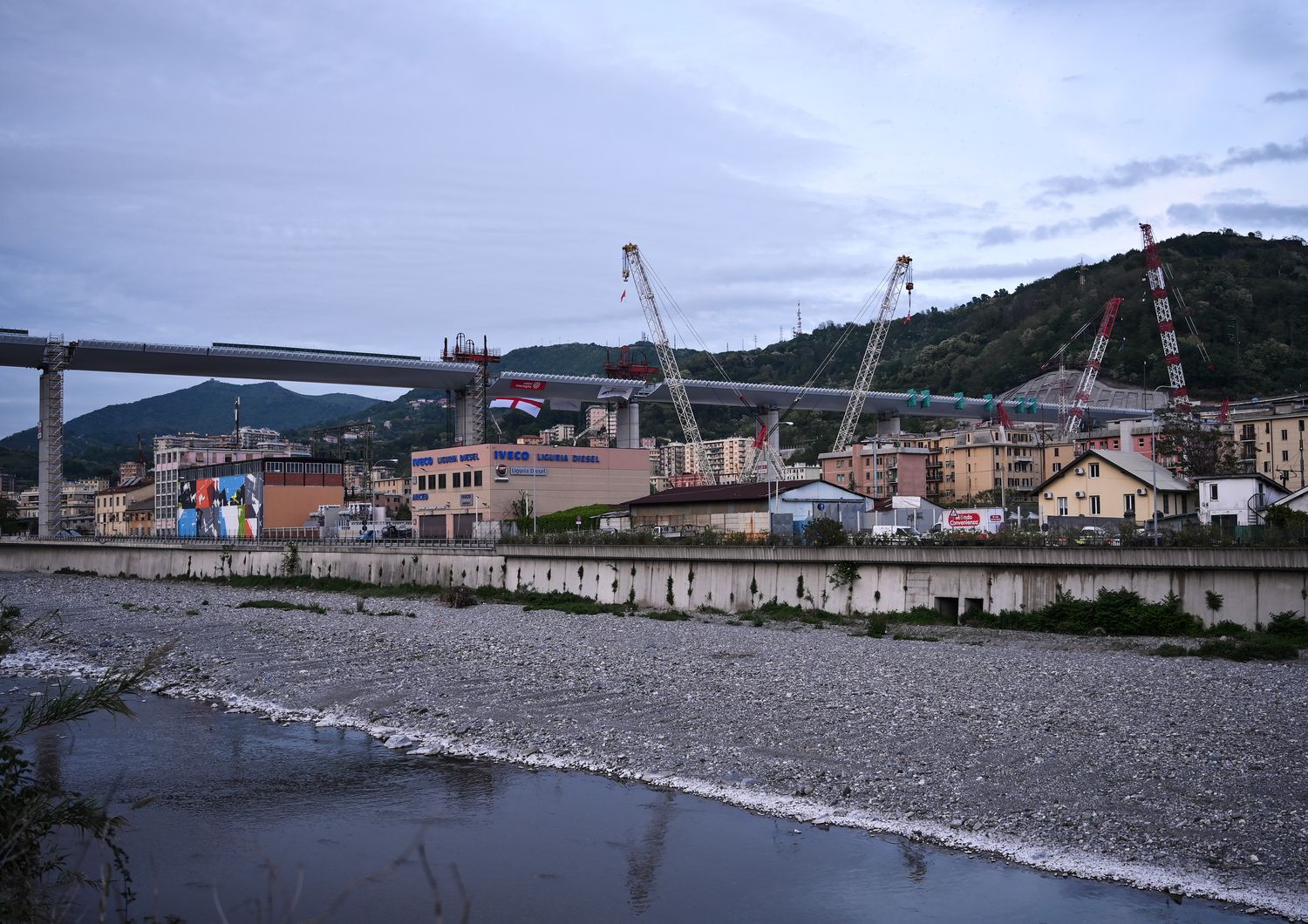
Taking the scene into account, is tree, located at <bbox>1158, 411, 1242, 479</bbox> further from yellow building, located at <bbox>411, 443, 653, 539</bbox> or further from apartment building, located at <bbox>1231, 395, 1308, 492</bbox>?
yellow building, located at <bbox>411, 443, 653, 539</bbox>

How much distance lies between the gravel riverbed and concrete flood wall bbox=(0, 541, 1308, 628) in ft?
7.44

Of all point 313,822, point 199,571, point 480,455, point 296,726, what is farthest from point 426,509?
point 313,822

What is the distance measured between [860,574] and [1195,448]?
45.0 metres

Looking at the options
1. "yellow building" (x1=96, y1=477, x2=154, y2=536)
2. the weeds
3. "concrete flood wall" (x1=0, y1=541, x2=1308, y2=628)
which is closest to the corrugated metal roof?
"concrete flood wall" (x1=0, y1=541, x2=1308, y2=628)

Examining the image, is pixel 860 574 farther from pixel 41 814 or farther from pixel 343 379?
pixel 343 379

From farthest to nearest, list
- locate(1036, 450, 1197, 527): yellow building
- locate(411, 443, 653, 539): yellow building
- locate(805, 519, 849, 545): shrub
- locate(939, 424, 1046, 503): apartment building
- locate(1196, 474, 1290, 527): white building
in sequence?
locate(939, 424, 1046, 503): apartment building, locate(411, 443, 653, 539): yellow building, locate(1036, 450, 1197, 527): yellow building, locate(1196, 474, 1290, 527): white building, locate(805, 519, 849, 545): shrub

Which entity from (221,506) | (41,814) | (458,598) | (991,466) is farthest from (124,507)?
(41,814)

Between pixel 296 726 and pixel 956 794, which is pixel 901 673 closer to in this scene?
pixel 956 794

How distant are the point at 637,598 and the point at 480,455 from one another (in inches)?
1493

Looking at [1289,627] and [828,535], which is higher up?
[828,535]

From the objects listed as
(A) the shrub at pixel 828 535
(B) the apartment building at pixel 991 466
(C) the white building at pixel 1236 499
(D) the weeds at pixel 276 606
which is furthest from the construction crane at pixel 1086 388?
(D) the weeds at pixel 276 606

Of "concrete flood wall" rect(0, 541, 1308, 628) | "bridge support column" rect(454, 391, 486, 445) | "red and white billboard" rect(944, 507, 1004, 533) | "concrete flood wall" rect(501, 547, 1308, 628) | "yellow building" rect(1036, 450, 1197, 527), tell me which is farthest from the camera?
"bridge support column" rect(454, 391, 486, 445)

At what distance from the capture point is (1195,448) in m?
73.8

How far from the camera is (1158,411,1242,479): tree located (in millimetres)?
72500
